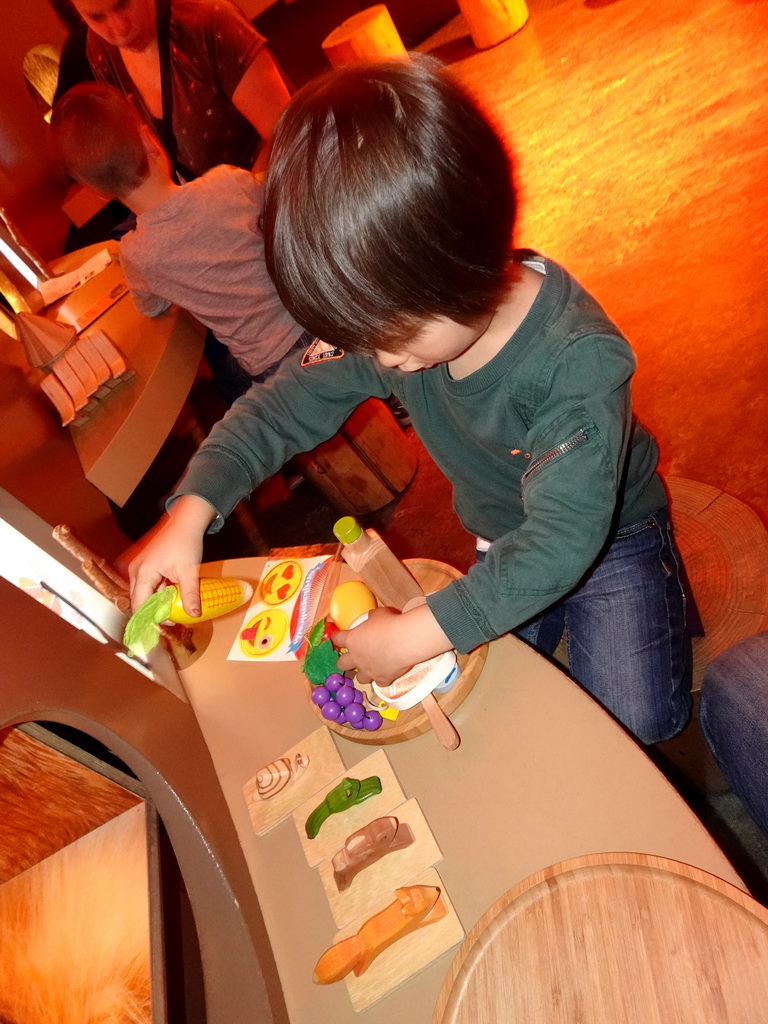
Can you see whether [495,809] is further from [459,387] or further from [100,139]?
[100,139]

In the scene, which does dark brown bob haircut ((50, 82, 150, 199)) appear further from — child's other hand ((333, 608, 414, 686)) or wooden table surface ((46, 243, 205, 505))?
child's other hand ((333, 608, 414, 686))

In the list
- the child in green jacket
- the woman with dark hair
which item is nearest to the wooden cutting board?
the child in green jacket

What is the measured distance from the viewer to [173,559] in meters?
1.03

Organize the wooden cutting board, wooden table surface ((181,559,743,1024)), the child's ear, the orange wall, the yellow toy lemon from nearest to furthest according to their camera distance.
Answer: the wooden cutting board < wooden table surface ((181,559,743,1024)) < the yellow toy lemon < the child's ear < the orange wall

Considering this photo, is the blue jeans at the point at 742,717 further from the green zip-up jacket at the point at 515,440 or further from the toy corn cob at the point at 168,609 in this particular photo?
the toy corn cob at the point at 168,609

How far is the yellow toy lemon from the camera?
0.94 m

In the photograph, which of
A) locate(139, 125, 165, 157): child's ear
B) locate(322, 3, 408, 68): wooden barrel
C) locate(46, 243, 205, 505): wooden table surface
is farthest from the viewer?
locate(322, 3, 408, 68): wooden barrel

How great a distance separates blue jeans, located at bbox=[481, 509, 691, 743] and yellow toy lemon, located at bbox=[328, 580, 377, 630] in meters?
0.42

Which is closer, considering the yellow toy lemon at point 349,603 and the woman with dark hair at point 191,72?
the yellow toy lemon at point 349,603

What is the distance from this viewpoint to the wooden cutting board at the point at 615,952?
0.55 m

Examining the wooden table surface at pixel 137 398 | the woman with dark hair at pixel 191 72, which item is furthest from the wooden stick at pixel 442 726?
the woman with dark hair at pixel 191 72

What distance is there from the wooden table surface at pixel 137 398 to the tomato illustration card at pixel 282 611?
791mm

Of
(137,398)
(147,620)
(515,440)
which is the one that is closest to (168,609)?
(147,620)

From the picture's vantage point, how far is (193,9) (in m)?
2.14
